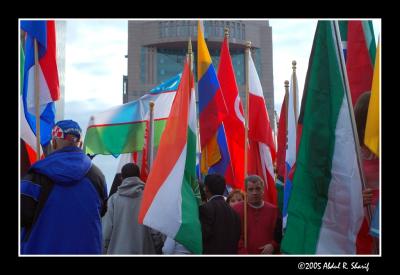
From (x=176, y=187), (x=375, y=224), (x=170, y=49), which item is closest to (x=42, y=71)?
(x=176, y=187)

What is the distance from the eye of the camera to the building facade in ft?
226

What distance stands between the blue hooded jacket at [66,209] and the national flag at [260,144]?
10.2 feet

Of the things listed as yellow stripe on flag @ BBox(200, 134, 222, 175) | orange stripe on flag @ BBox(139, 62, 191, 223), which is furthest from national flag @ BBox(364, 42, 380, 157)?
yellow stripe on flag @ BBox(200, 134, 222, 175)

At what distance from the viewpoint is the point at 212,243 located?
5027 millimetres

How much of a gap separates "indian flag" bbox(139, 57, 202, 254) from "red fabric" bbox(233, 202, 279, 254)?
543mm

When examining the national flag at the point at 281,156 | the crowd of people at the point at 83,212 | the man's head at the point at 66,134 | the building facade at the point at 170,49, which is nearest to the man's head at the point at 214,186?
the crowd of people at the point at 83,212

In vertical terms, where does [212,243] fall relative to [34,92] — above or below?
below

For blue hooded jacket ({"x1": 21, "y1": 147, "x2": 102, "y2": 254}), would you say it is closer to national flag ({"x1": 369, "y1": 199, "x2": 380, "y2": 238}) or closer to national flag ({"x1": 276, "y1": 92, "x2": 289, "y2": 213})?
national flag ({"x1": 369, "y1": 199, "x2": 380, "y2": 238})

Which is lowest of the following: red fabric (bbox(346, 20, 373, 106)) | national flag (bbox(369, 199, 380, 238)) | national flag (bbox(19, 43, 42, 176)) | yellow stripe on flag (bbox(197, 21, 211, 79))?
national flag (bbox(369, 199, 380, 238))

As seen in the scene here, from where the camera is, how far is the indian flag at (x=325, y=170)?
4.02 metres

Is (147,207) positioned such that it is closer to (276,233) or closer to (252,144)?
(276,233)

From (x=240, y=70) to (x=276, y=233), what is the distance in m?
66.9

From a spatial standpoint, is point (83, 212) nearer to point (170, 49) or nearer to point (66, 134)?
point (66, 134)
